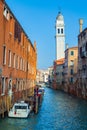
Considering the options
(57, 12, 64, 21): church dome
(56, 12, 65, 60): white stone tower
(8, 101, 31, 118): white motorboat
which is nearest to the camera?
(8, 101, 31, 118): white motorboat

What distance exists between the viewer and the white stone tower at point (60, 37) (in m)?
95.5

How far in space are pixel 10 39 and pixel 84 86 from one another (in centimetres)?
2130

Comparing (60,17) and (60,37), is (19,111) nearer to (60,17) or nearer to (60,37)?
(60,37)

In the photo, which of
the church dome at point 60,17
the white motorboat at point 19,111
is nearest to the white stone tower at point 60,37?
the church dome at point 60,17

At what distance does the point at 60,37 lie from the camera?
3969 inches

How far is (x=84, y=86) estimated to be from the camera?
41.1 metres

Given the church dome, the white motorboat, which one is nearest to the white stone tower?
the church dome

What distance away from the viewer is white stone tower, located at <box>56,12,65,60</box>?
95.5 meters

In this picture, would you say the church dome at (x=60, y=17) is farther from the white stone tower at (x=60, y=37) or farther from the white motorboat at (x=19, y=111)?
the white motorboat at (x=19, y=111)

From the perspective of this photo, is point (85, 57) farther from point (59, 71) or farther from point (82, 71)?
point (59, 71)

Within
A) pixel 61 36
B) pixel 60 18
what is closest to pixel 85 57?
pixel 61 36

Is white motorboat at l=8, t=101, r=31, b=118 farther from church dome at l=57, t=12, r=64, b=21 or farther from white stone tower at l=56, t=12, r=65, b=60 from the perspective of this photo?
church dome at l=57, t=12, r=64, b=21

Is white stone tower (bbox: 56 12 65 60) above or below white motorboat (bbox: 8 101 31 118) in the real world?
above

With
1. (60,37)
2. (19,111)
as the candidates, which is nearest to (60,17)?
(60,37)
